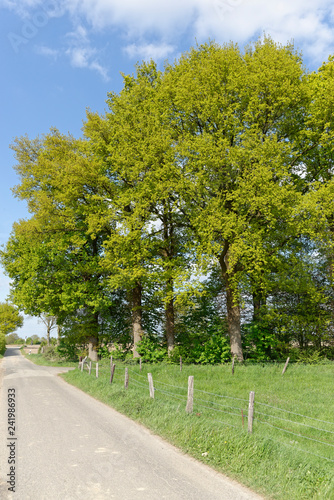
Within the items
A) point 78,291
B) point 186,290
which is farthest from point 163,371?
point 78,291

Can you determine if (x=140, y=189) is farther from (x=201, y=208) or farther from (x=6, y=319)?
(x=6, y=319)

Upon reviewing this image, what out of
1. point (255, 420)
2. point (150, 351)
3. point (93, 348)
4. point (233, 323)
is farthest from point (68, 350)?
point (255, 420)

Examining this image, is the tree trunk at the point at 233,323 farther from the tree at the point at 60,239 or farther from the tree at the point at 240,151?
the tree at the point at 60,239

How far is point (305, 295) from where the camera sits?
87.3 feet

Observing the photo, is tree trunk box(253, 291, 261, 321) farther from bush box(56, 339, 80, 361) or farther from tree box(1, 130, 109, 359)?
bush box(56, 339, 80, 361)

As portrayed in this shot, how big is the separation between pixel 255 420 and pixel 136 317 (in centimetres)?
1684

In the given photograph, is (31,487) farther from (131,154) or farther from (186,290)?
(131,154)

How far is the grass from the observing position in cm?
663

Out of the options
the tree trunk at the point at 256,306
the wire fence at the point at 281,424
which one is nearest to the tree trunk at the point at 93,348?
the tree trunk at the point at 256,306

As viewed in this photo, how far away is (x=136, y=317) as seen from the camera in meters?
26.6

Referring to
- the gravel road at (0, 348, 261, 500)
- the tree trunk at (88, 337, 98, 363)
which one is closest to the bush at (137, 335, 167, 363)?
the tree trunk at (88, 337, 98, 363)

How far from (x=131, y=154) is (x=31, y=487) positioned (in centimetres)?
2112

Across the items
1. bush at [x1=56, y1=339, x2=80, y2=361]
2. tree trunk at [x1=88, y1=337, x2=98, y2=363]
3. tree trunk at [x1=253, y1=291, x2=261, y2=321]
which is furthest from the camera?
bush at [x1=56, y1=339, x2=80, y2=361]

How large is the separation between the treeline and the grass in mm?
4981
